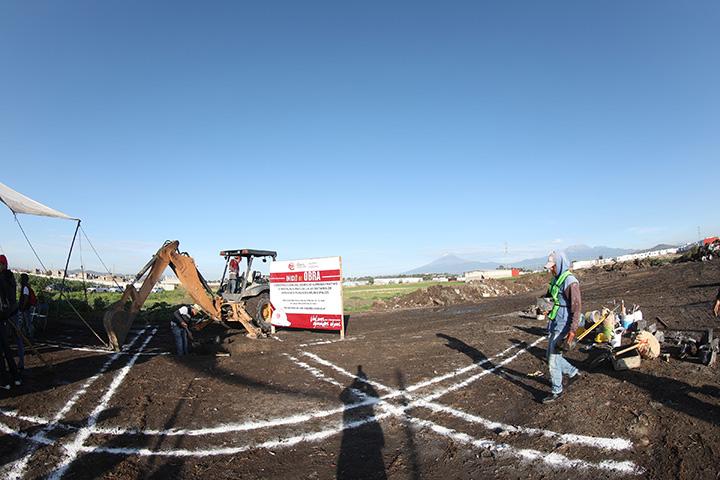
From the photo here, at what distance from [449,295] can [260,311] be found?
15.9 meters

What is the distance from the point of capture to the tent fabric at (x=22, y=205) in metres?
11.1

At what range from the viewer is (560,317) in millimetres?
6336

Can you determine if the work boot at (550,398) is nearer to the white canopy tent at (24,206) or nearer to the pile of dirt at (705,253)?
the white canopy tent at (24,206)

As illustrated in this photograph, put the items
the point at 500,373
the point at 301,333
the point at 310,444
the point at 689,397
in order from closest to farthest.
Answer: the point at 310,444
the point at 689,397
the point at 500,373
the point at 301,333

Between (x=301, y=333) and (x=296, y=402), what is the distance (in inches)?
312

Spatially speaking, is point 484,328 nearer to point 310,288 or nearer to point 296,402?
point 310,288

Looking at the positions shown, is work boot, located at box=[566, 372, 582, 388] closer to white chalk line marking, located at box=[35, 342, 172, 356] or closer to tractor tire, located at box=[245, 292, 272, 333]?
white chalk line marking, located at box=[35, 342, 172, 356]

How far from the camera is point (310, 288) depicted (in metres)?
14.1

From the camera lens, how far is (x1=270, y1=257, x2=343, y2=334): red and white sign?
534 inches

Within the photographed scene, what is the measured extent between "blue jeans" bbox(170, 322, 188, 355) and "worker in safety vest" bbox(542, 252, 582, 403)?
28.6 ft

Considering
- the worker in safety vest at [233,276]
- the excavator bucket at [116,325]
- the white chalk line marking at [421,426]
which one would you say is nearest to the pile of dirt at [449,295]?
the worker in safety vest at [233,276]

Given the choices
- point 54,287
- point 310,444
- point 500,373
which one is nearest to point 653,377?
point 500,373

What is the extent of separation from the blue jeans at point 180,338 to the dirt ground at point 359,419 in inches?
35.5

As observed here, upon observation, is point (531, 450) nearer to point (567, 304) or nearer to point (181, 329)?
point (567, 304)
